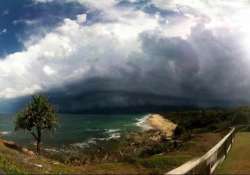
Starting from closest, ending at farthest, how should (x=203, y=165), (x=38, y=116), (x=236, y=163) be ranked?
(x=203, y=165), (x=236, y=163), (x=38, y=116)

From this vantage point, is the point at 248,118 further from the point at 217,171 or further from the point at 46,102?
the point at 217,171

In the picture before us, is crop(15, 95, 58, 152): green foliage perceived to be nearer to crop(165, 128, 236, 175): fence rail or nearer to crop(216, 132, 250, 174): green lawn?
crop(216, 132, 250, 174): green lawn

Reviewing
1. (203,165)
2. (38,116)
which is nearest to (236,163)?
(203,165)

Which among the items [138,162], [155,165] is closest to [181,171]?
[155,165]

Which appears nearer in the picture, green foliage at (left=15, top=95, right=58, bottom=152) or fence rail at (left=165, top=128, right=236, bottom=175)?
fence rail at (left=165, top=128, right=236, bottom=175)

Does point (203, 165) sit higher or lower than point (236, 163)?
higher

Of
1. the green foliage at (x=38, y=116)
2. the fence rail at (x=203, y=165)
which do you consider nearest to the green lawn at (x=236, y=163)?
the fence rail at (x=203, y=165)

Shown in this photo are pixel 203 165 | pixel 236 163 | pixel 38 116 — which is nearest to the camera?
pixel 203 165

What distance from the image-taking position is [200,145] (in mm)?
52656

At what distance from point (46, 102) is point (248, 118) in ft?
170

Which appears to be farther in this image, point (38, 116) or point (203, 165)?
point (38, 116)

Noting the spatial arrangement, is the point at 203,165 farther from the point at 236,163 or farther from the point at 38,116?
the point at 38,116

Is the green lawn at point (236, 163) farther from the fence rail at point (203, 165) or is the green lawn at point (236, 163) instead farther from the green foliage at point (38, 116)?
the green foliage at point (38, 116)

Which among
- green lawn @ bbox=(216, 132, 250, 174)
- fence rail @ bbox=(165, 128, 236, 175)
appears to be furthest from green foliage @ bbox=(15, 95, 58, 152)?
fence rail @ bbox=(165, 128, 236, 175)
